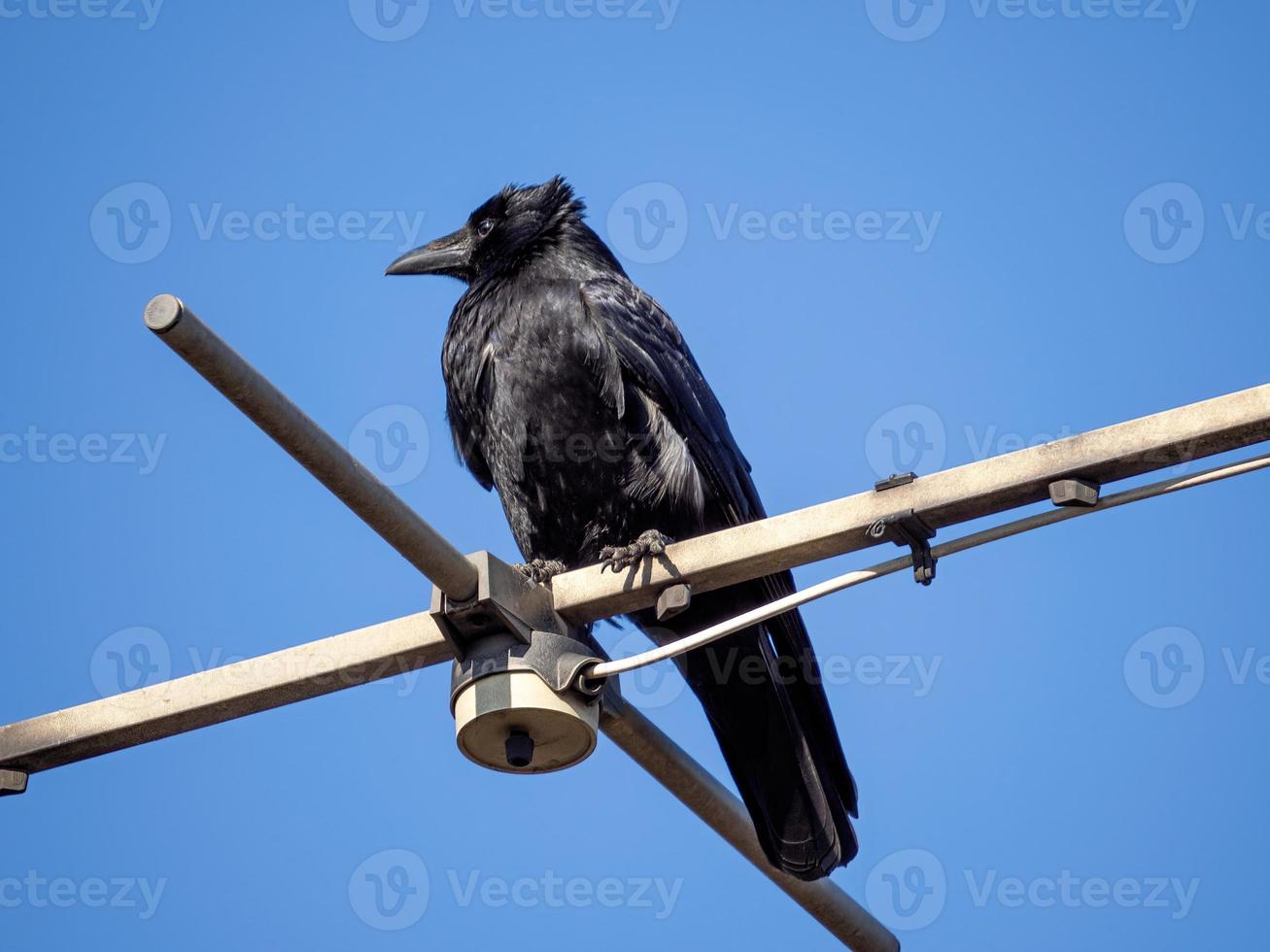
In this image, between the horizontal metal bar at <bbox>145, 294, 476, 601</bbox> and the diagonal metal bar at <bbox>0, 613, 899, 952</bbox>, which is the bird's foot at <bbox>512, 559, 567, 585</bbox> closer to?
the diagonal metal bar at <bbox>0, 613, 899, 952</bbox>

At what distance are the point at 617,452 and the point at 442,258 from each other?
166 cm

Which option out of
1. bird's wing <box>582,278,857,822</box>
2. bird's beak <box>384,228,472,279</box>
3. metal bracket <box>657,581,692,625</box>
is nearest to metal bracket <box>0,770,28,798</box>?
metal bracket <box>657,581,692,625</box>

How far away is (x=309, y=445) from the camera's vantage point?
324 centimetres

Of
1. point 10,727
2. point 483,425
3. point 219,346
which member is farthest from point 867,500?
point 483,425

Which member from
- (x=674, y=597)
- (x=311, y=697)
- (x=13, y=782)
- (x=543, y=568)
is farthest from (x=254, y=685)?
(x=543, y=568)

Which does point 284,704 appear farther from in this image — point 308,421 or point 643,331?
point 643,331

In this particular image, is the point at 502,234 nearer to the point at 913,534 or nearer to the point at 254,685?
the point at 254,685

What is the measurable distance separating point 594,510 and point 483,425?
2.21ft

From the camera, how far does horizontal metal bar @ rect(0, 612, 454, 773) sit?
150 inches

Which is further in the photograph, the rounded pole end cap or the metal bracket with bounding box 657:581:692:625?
the metal bracket with bounding box 657:581:692:625

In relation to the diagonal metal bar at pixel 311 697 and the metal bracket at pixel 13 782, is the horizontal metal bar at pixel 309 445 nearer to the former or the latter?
the diagonal metal bar at pixel 311 697

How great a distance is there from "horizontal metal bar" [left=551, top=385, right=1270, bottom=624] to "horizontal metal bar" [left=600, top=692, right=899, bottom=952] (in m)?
0.30

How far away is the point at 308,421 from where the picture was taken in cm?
324

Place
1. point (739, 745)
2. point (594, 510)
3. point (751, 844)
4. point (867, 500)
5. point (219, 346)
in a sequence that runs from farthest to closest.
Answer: point (594, 510), point (739, 745), point (751, 844), point (867, 500), point (219, 346)
